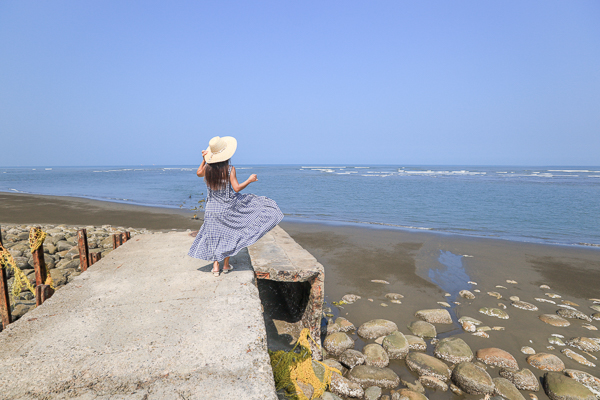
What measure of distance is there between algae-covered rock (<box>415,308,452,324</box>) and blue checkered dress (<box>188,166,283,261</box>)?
3.09 m

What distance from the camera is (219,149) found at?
390cm

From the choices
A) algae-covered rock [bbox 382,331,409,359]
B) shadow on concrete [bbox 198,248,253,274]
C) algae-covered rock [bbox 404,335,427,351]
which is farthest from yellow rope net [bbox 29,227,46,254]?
algae-covered rock [bbox 404,335,427,351]

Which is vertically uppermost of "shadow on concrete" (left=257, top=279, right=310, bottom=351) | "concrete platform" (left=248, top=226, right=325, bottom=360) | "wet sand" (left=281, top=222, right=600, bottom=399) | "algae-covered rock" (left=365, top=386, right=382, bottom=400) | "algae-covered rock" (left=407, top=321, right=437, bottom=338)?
"concrete platform" (left=248, top=226, right=325, bottom=360)

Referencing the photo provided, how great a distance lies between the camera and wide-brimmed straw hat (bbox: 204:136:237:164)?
387cm

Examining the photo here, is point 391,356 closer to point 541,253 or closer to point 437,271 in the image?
point 437,271

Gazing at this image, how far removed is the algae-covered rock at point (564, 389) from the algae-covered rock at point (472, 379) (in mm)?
630

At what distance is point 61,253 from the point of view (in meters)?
7.98

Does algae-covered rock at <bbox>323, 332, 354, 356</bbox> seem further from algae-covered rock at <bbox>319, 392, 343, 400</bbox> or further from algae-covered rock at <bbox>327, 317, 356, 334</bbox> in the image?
algae-covered rock at <bbox>319, 392, 343, 400</bbox>

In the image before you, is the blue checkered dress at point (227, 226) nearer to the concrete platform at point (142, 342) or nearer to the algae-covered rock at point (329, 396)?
the concrete platform at point (142, 342)

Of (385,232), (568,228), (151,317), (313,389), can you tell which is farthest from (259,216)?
(568,228)

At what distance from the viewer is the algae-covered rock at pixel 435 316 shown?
514 centimetres

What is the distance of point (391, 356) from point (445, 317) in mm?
1498

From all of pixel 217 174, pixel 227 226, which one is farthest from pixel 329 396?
pixel 217 174

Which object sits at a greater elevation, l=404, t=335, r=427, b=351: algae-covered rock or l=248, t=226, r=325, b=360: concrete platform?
l=248, t=226, r=325, b=360: concrete platform
